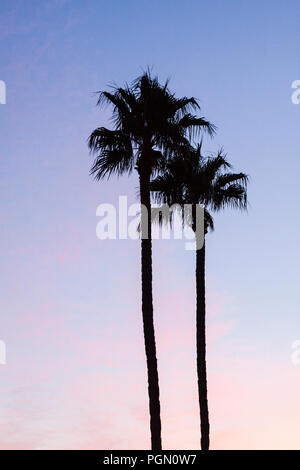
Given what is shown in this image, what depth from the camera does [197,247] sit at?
1586 inches

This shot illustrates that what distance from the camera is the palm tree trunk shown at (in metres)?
37.8

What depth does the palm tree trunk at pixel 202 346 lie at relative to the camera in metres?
37.8

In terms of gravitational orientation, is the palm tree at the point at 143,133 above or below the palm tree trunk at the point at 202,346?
above

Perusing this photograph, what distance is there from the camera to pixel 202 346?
127ft

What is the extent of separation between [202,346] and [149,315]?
169 inches

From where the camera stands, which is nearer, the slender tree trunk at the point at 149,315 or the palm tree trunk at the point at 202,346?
the slender tree trunk at the point at 149,315

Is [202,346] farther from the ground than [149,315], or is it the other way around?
[149,315]

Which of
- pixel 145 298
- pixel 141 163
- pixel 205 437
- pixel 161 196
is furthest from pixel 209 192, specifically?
pixel 205 437

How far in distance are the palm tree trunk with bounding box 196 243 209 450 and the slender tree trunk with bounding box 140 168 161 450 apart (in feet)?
13.1

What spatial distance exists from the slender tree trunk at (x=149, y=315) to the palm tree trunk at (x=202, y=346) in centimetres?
398

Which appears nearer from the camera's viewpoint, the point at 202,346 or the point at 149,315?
the point at 149,315

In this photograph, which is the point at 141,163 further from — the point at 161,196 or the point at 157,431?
the point at 157,431
